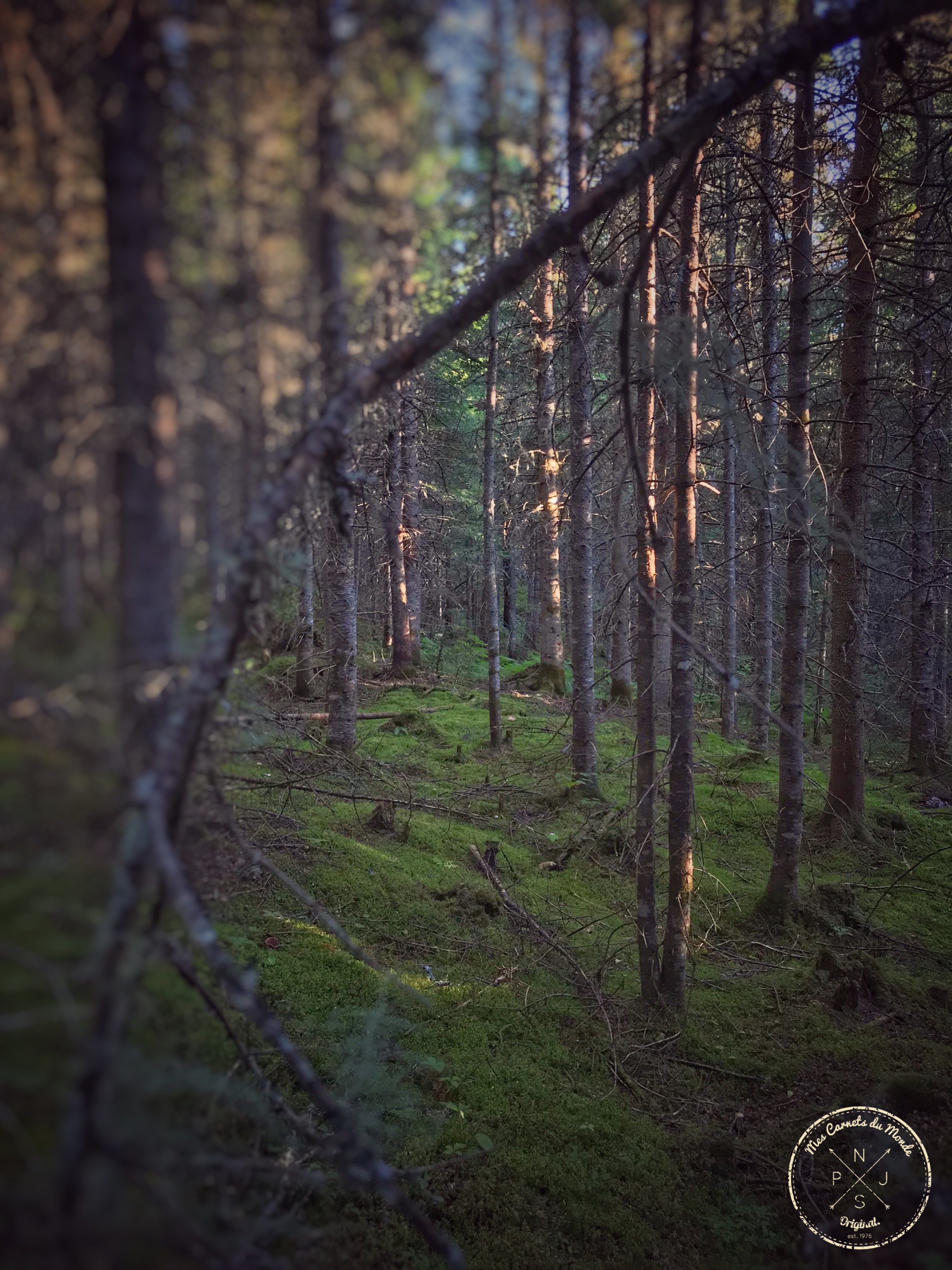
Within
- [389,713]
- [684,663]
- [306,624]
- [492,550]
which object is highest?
[492,550]

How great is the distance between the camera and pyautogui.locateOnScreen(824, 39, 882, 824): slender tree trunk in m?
5.86

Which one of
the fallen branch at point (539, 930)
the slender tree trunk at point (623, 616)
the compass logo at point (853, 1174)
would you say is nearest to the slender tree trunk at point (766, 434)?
the slender tree trunk at point (623, 616)

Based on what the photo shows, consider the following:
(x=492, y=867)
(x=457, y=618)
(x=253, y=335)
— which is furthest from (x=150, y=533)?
(x=457, y=618)

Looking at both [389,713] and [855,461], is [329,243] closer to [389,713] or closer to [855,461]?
[855,461]

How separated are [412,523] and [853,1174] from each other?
13254 mm

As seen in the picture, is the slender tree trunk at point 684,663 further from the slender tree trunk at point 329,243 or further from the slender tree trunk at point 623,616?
the slender tree trunk at point 623,616

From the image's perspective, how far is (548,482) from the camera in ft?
36.9

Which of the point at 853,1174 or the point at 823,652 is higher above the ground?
the point at 823,652

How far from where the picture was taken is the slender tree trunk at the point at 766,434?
3836 millimetres

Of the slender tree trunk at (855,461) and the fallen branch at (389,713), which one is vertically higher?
the slender tree trunk at (855,461)

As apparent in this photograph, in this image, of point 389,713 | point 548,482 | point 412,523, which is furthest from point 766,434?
point 412,523

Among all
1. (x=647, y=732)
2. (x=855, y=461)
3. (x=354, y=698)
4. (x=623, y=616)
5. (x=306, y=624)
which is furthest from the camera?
(x=354, y=698)

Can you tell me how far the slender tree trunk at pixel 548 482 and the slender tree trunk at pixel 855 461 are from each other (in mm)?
2976

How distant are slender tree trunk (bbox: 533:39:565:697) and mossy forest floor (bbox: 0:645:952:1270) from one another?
14.6 ft
